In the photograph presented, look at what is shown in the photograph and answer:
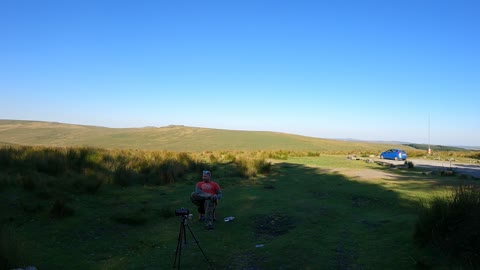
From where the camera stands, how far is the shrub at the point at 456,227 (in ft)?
16.5

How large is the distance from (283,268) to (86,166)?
36.5 feet

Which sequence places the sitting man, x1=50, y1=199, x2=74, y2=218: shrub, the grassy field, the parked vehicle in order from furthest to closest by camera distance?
1. the parked vehicle
2. the sitting man
3. x1=50, y1=199, x2=74, y2=218: shrub
4. the grassy field

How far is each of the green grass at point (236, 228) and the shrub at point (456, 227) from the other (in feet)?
0.75

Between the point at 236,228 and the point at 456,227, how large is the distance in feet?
13.7

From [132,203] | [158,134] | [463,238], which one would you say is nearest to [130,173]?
[132,203]

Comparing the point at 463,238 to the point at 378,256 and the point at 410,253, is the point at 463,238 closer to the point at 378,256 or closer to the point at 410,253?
the point at 410,253

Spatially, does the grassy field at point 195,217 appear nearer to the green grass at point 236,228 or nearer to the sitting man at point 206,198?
the green grass at point 236,228

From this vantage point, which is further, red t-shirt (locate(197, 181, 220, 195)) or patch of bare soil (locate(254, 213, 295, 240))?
red t-shirt (locate(197, 181, 220, 195))

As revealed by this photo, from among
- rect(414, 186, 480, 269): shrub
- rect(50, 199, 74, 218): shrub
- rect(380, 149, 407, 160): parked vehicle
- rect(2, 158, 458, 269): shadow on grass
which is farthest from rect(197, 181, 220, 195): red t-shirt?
rect(380, 149, 407, 160): parked vehicle

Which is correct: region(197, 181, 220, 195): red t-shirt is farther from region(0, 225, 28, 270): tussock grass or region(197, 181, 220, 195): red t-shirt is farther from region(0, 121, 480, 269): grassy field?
region(0, 225, 28, 270): tussock grass

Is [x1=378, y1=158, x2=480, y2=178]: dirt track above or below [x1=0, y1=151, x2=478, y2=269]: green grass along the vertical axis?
above

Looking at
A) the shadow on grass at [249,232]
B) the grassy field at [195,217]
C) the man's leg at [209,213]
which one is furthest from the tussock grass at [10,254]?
the man's leg at [209,213]

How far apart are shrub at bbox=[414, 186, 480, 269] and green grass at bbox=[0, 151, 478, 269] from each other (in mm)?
227

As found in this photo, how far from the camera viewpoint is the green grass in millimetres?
5961
